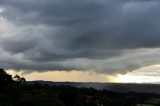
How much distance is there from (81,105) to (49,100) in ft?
123

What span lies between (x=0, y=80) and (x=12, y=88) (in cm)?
805

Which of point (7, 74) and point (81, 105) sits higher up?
point (7, 74)

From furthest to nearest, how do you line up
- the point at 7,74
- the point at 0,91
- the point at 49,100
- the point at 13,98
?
1. the point at 7,74
2. the point at 0,91
3. the point at 13,98
4. the point at 49,100

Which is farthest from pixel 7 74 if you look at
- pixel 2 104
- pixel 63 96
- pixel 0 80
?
pixel 2 104

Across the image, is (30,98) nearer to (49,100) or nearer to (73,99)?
(49,100)

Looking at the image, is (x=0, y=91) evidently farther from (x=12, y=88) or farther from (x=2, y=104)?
(x=2, y=104)

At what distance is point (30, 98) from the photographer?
14125 centimetres

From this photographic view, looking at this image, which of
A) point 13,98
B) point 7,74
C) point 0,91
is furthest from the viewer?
point 7,74

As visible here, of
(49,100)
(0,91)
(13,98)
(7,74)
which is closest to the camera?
(49,100)

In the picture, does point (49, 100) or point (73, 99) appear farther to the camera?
point (73, 99)

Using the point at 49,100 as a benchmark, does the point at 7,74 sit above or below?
above

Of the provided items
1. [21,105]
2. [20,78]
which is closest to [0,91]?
[20,78]

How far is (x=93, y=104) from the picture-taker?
18875 cm

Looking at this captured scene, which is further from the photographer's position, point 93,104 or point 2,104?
point 93,104
